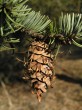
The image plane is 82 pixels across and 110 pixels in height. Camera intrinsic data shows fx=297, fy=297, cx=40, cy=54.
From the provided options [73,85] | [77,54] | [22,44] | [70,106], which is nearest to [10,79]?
[73,85]

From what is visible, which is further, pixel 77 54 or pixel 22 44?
pixel 77 54

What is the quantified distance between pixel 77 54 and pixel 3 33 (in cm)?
880

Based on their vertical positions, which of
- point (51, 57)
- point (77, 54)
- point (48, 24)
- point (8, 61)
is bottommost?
point (77, 54)

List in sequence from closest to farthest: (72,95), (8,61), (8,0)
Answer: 1. (8,0)
2. (72,95)
3. (8,61)

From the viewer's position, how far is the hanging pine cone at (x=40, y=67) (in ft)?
2.87

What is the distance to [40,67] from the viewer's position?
0.89 meters

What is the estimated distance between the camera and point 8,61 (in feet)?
21.4

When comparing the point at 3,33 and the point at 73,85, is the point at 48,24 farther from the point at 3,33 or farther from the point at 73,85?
the point at 73,85

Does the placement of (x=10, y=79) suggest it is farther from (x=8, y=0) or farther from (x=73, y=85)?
(x=8, y=0)

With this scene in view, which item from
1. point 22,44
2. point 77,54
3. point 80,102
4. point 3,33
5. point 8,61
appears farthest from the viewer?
point 77,54

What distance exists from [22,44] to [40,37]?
0.54ft

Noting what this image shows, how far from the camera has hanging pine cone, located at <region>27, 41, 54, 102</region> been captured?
88 cm

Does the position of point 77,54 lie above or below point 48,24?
below

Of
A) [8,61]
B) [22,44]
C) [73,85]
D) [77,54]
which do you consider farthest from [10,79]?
[22,44]
